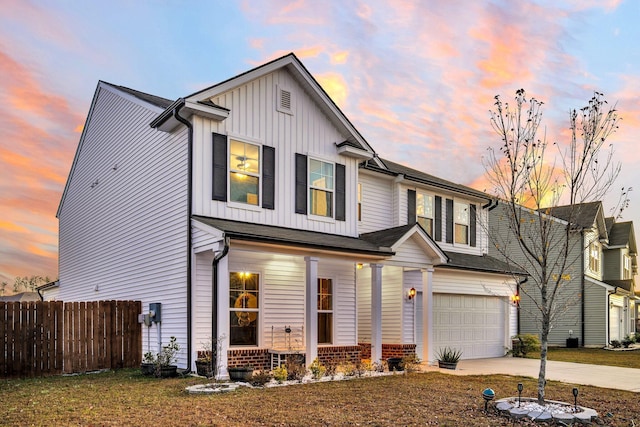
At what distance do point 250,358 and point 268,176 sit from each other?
4.51 metres

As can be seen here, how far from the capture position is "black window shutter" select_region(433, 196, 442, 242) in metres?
19.4

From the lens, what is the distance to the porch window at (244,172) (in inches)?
527

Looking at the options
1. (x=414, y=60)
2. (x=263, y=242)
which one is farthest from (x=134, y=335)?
(x=414, y=60)

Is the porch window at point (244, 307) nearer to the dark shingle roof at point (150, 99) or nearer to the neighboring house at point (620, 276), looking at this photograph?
the dark shingle roof at point (150, 99)

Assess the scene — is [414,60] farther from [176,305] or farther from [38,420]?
[38,420]

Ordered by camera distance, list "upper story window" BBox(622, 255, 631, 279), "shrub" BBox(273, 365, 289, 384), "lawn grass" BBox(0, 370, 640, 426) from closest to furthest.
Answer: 1. "lawn grass" BBox(0, 370, 640, 426)
2. "shrub" BBox(273, 365, 289, 384)
3. "upper story window" BBox(622, 255, 631, 279)

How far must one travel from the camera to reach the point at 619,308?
3139cm

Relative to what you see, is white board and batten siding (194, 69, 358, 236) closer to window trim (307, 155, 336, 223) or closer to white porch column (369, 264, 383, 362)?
window trim (307, 155, 336, 223)

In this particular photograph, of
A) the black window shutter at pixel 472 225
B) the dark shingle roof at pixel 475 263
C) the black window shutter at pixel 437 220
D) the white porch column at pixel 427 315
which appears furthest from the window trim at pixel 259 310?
the black window shutter at pixel 472 225

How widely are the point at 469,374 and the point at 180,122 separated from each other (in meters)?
9.61

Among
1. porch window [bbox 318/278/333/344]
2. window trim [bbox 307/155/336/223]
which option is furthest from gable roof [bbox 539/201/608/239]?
porch window [bbox 318/278/333/344]

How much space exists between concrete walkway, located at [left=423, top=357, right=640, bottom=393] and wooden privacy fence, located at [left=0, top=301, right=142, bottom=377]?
8084 mm

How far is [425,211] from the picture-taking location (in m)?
19.1

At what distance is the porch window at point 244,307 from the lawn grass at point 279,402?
1.94 m
